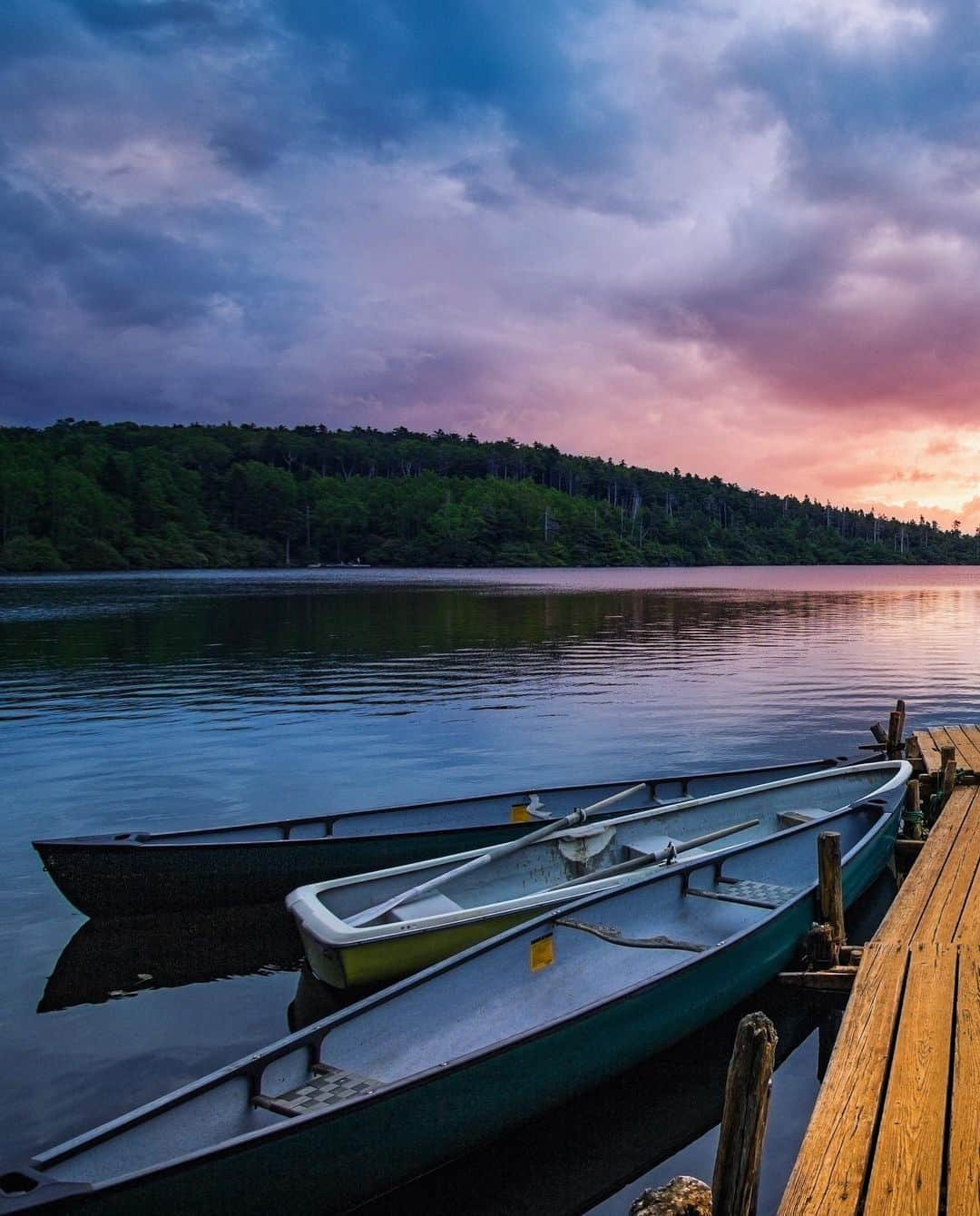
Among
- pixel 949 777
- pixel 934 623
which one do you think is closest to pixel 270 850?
pixel 949 777

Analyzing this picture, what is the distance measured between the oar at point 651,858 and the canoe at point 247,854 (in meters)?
2.12

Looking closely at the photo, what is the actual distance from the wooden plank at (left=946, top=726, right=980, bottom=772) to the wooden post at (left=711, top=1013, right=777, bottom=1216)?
13.8 m

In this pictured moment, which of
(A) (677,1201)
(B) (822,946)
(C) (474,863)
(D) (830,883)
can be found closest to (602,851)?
(C) (474,863)

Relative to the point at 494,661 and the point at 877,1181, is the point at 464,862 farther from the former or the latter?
the point at 494,661

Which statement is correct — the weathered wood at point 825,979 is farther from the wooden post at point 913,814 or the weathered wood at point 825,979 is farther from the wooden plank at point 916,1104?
the wooden post at point 913,814

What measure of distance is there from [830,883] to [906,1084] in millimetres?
4184

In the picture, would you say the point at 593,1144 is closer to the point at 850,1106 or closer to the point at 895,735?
the point at 850,1106

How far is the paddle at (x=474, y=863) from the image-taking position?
952 cm

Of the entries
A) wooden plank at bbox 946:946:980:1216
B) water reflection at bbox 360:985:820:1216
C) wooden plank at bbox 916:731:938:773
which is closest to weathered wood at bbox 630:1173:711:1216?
wooden plank at bbox 946:946:980:1216

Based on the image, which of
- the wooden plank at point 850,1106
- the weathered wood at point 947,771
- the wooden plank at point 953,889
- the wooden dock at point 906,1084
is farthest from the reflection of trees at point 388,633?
the wooden plank at point 850,1106

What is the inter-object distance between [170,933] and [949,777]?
12.1 metres

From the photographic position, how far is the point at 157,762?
2242 cm

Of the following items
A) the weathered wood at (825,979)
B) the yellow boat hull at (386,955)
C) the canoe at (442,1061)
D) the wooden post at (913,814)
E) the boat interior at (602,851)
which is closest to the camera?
the canoe at (442,1061)

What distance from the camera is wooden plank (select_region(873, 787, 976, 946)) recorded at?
31.3 ft
